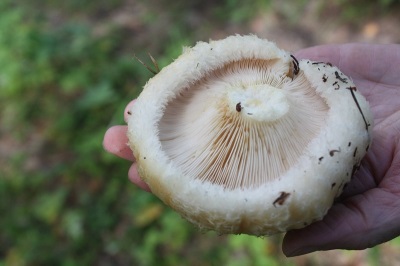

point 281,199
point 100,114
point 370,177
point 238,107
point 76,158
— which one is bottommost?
point 76,158

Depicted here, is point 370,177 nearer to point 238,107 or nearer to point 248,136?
point 248,136

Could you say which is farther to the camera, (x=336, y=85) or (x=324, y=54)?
(x=324, y=54)

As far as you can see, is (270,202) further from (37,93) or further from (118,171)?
(37,93)

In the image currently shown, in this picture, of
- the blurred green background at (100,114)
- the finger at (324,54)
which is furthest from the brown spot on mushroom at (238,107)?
the blurred green background at (100,114)

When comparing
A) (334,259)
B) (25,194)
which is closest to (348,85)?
(334,259)

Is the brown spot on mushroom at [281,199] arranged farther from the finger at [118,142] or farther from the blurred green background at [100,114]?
the blurred green background at [100,114]

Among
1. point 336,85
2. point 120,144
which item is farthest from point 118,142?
point 336,85
